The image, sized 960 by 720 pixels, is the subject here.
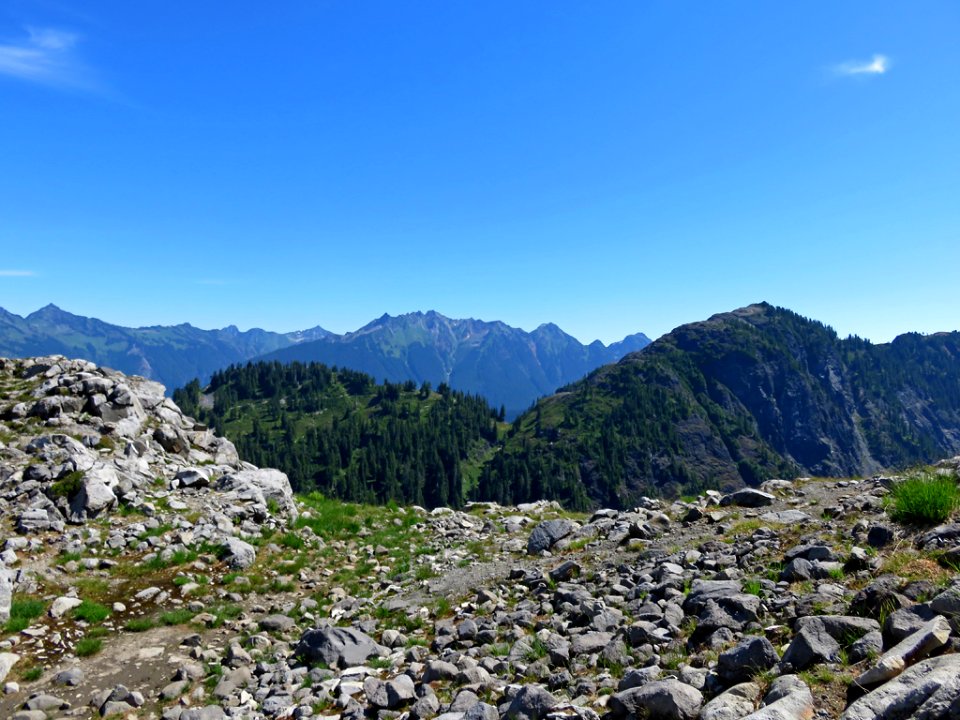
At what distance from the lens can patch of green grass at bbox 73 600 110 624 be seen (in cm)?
1388

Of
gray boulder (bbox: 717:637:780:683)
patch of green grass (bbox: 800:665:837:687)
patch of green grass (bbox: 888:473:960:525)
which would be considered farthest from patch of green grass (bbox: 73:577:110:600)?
patch of green grass (bbox: 888:473:960:525)

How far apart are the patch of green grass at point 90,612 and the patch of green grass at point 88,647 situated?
122cm

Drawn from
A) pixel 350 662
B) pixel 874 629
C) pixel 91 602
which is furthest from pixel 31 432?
pixel 874 629

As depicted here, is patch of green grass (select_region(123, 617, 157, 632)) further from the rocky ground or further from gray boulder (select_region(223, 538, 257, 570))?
gray boulder (select_region(223, 538, 257, 570))

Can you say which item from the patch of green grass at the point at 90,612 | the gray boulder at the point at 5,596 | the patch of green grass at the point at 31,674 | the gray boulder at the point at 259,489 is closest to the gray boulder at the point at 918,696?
the patch of green grass at the point at 31,674

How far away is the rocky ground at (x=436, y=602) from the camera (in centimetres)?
698

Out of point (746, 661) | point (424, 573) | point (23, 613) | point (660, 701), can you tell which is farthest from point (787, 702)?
point (23, 613)

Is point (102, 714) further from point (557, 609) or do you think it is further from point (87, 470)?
point (87, 470)

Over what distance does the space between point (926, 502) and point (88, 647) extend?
1854 centimetres

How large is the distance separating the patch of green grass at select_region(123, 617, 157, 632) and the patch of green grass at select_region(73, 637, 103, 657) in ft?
3.01

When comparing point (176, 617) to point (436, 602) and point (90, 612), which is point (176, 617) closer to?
point (90, 612)

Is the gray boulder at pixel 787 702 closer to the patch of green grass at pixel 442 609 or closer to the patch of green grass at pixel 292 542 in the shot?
the patch of green grass at pixel 442 609

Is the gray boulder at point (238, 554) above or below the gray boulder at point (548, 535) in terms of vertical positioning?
below

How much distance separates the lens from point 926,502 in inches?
430
